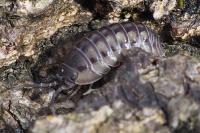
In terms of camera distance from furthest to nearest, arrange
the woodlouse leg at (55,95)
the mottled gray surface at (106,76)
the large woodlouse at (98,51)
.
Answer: the large woodlouse at (98,51) < the woodlouse leg at (55,95) < the mottled gray surface at (106,76)

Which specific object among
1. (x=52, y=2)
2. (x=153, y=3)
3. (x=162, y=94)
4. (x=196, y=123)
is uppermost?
(x=52, y=2)

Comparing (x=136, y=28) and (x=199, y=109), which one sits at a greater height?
(x=136, y=28)

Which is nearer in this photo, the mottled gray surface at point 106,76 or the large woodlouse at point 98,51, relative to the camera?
the mottled gray surface at point 106,76

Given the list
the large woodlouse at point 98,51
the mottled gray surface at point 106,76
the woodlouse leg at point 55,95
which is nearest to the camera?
the mottled gray surface at point 106,76

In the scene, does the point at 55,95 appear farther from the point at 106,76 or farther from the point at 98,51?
the point at 98,51

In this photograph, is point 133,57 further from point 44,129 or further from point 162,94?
point 44,129

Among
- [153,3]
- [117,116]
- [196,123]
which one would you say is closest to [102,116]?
[117,116]
